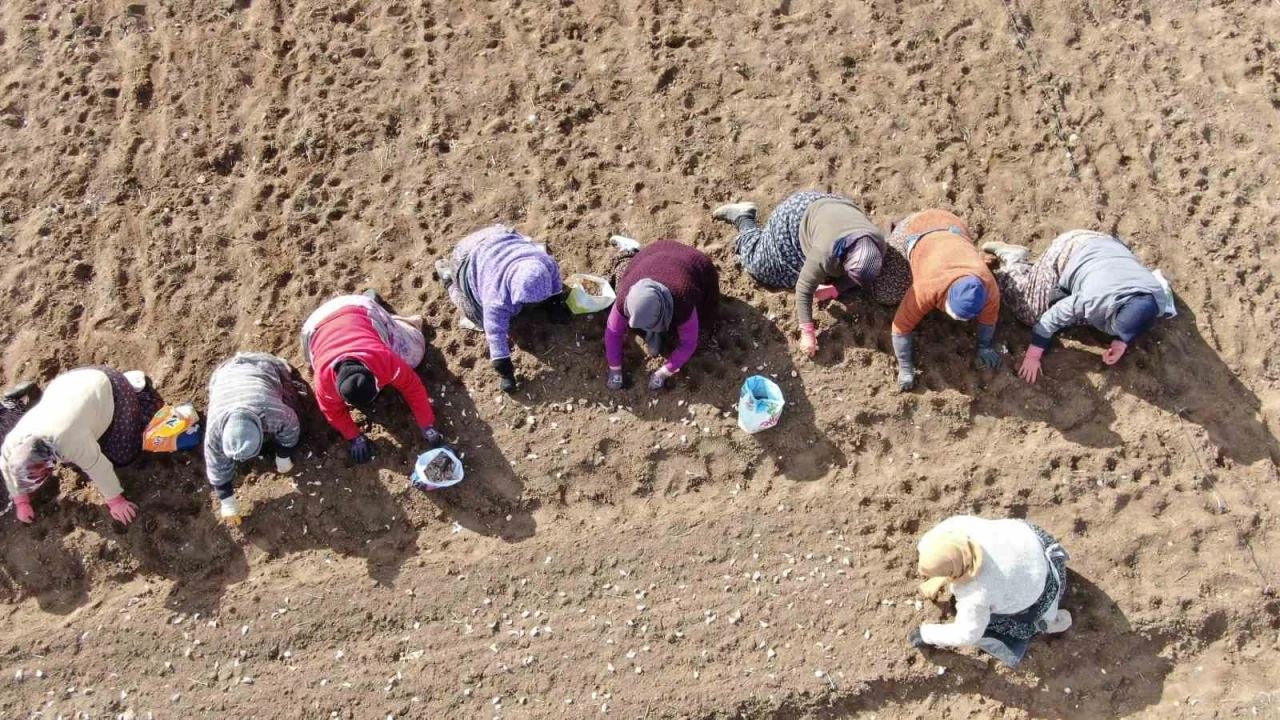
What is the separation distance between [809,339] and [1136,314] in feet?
6.83

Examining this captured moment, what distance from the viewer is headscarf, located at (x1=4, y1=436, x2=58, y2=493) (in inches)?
204

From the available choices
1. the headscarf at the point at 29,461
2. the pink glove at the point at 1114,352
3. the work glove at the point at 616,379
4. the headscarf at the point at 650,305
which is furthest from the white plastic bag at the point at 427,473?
the pink glove at the point at 1114,352

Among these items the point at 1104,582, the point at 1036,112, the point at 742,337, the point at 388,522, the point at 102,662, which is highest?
the point at 1036,112

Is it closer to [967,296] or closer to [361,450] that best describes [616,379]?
[361,450]

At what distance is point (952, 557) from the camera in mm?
4469

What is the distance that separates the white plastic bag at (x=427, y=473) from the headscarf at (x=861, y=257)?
2.97 meters

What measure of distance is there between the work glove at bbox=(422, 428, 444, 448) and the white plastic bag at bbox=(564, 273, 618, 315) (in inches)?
51.9

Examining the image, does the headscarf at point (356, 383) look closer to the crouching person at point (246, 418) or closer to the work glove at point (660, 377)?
the crouching person at point (246, 418)

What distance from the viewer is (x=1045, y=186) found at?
634cm

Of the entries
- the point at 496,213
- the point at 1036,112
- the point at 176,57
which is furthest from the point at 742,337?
the point at 176,57

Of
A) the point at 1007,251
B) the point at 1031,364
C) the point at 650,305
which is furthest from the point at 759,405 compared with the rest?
the point at 1007,251

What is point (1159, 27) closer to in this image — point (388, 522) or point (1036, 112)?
point (1036, 112)

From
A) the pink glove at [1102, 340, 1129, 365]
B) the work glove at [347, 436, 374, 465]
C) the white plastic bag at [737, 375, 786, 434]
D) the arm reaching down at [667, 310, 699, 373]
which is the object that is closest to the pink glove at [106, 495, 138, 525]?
the work glove at [347, 436, 374, 465]

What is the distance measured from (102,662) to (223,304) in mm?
2614
